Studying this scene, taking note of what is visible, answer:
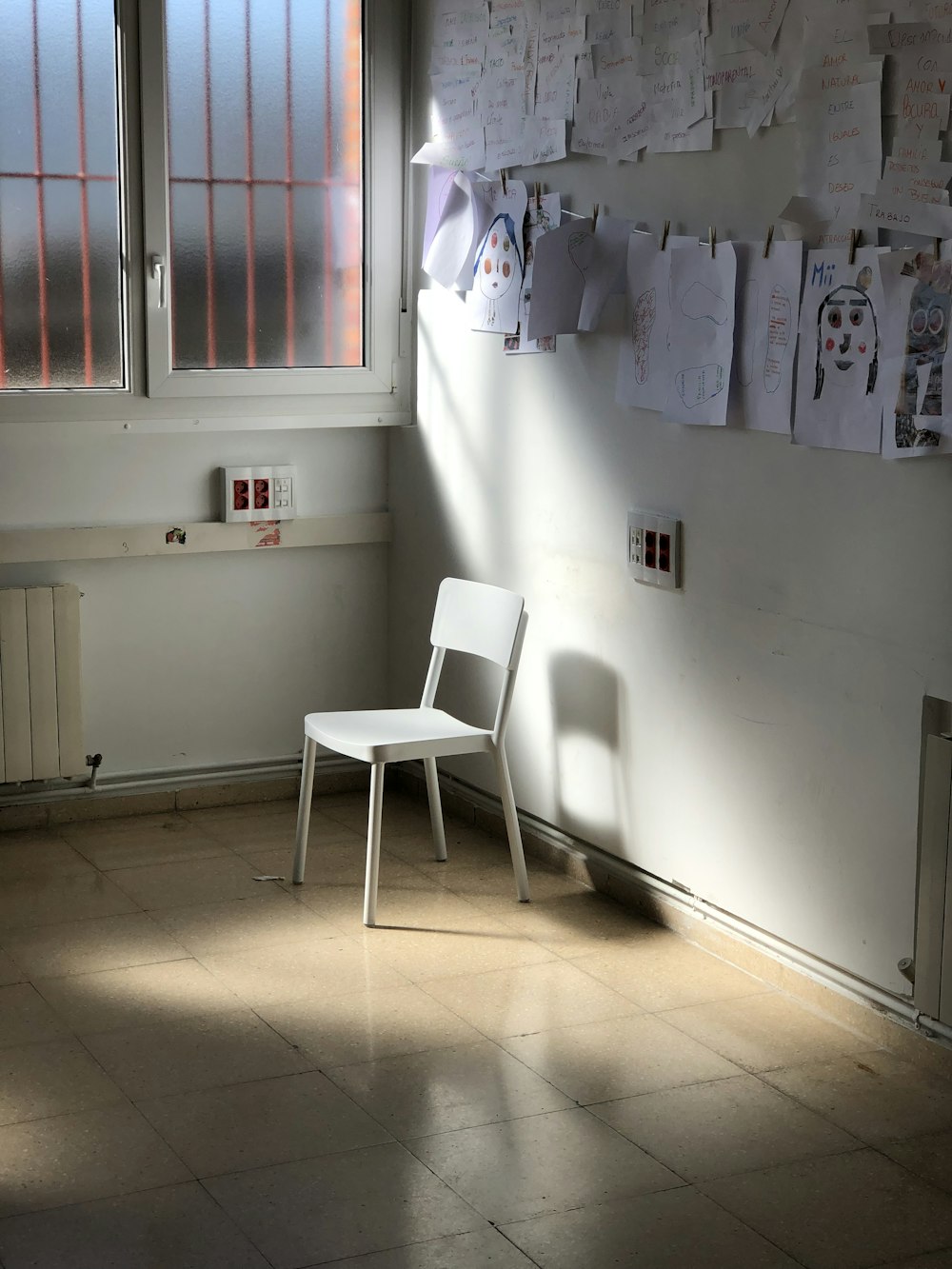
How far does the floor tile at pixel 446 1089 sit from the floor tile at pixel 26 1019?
1.92 ft

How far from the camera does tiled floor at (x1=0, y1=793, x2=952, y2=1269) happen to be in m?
2.40

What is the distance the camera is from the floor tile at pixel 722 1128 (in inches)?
104

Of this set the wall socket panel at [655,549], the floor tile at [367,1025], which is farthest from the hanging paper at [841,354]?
the floor tile at [367,1025]

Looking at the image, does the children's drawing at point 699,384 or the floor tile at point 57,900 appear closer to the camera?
the children's drawing at point 699,384

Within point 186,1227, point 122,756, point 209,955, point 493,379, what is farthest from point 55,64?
point 186,1227

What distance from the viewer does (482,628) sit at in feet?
13.1

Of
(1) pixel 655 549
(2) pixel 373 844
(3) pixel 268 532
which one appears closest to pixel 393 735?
(2) pixel 373 844

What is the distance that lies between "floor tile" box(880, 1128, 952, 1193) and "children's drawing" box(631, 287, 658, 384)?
1697 millimetres

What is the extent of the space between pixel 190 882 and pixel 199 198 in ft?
6.01

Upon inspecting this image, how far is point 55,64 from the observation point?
405 centimetres

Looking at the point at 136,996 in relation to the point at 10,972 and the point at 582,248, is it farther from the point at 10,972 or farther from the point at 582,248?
the point at 582,248

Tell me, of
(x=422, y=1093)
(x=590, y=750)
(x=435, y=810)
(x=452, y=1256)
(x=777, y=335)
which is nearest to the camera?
(x=452, y=1256)

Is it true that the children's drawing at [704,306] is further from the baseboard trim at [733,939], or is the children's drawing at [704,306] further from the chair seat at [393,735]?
the baseboard trim at [733,939]

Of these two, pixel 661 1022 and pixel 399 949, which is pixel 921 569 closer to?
pixel 661 1022
